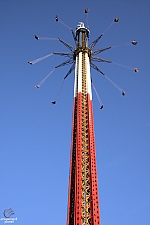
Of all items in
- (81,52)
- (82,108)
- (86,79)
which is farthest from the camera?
(81,52)

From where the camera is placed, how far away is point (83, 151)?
50.3 metres

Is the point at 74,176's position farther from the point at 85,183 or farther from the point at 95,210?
the point at 95,210

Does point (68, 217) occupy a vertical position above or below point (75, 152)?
below

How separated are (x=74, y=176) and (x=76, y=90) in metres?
17.5

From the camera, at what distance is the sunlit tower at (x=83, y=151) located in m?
43.8

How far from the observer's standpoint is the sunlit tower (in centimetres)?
4381

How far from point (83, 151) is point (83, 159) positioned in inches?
54.0

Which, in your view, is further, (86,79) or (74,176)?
(86,79)

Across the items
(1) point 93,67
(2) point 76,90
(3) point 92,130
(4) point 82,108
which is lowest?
(3) point 92,130

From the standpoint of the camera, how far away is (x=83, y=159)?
4947 cm

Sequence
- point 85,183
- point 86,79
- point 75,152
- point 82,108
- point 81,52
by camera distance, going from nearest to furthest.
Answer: point 85,183 < point 75,152 < point 82,108 < point 86,79 < point 81,52

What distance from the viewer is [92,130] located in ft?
175

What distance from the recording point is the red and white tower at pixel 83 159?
4366cm

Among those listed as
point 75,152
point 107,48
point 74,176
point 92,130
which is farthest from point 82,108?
point 107,48
